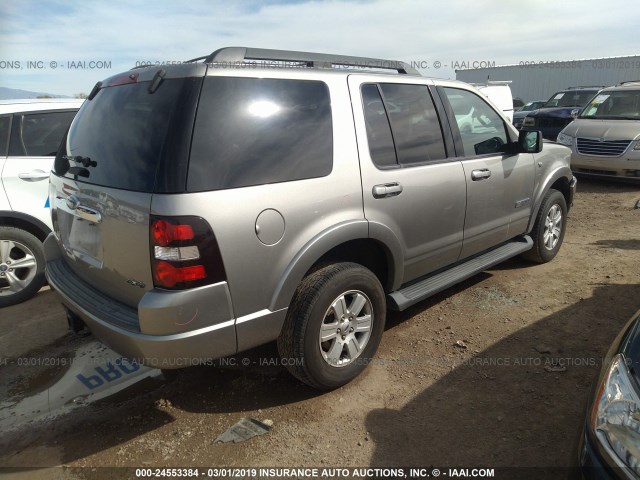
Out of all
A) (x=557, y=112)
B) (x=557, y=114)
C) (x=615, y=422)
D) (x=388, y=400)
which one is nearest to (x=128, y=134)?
(x=388, y=400)

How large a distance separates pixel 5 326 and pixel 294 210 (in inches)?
121

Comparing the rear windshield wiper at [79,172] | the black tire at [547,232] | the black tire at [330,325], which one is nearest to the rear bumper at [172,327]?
the black tire at [330,325]

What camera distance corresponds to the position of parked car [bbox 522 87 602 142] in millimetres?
11956

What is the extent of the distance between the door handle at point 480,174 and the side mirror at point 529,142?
0.51 meters

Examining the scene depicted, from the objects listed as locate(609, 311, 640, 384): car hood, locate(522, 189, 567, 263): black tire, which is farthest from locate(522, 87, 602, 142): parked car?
locate(609, 311, 640, 384): car hood

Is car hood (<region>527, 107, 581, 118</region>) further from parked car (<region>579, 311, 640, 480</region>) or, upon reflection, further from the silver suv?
parked car (<region>579, 311, 640, 480</region>)

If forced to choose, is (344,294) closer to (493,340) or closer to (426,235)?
(426,235)

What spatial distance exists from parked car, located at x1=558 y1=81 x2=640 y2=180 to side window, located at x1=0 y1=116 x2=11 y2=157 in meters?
9.16

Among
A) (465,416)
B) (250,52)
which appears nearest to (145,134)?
(250,52)

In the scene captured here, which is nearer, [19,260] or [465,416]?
[465,416]

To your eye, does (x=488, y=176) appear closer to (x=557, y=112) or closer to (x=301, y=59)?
(x=301, y=59)

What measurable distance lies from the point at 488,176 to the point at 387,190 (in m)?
1.26

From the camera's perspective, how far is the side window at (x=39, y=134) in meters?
4.23

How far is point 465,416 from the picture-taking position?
260 cm
